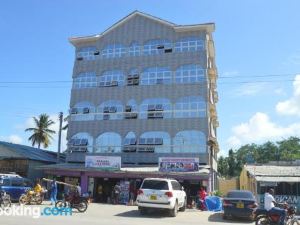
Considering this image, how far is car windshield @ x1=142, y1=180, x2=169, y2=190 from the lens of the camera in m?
20.4

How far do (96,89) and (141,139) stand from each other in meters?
7.84

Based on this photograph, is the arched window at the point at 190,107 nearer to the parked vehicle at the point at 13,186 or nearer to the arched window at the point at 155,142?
the arched window at the point at 155,142

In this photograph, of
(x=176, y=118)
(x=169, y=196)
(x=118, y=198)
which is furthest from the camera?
(x=176, y=118)

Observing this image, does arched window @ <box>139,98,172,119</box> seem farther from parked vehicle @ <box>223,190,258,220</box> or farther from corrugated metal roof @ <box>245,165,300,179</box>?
parked vehicle @ <box>223,190,258,220</box>

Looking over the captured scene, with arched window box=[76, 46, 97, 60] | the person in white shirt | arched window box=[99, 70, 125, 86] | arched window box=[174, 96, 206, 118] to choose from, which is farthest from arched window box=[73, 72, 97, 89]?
the person in white shirt

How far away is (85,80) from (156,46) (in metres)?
8.67

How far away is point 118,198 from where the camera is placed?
3262 centimetres

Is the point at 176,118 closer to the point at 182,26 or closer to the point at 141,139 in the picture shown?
the point at 141,139

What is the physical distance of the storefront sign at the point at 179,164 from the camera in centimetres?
3266

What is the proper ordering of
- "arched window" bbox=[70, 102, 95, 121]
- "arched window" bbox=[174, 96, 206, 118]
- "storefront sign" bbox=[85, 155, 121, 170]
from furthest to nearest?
"arched window" bbox=[70, 102, 95, 121], "arched window" bbox=[174, 96, 206, 118], "storefront sign" bbox=[85, 155, 121, 170]

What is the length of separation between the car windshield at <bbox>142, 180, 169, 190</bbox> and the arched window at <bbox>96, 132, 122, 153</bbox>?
781 inches

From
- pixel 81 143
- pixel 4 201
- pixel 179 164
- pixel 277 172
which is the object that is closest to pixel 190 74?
pixel 179 164

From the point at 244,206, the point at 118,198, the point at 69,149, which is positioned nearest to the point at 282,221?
the point at 244,206

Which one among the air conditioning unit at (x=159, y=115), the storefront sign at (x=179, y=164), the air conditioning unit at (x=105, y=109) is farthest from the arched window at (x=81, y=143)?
the storefront sign at (x=179, y=164)
